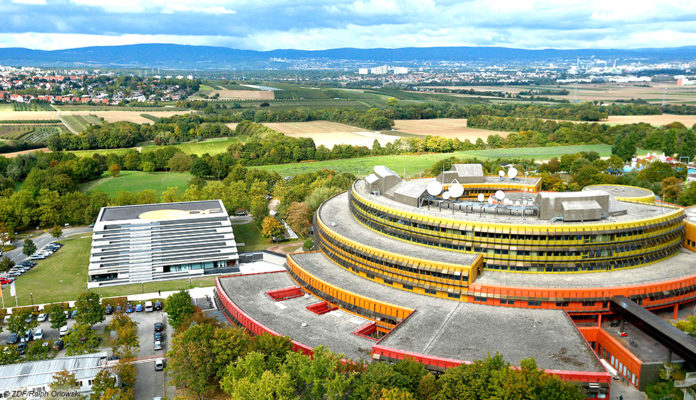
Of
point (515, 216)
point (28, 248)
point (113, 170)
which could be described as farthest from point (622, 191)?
point (113, 170)

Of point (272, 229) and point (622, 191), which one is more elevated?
point (622, 191)

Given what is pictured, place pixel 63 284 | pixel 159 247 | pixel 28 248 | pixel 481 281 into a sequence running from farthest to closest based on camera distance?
1. pixel 28 248
2. pixel 159 247
3. pixel 63 284
4. pixel 481 281

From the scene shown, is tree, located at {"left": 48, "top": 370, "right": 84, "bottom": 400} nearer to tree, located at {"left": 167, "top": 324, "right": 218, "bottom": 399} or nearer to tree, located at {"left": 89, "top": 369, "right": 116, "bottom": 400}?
tree, located at {"left": 89, "top": 369, "right": 116, "bottom": 400}

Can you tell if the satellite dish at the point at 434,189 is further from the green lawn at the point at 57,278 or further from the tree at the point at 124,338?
the green lawn at the point at 57,278

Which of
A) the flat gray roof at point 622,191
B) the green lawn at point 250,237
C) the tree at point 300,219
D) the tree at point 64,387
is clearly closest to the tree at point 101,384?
the tree at point 64,387

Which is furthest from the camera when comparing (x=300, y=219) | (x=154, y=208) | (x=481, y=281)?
(x=154, y=208)

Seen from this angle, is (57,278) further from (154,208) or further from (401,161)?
(401,161)

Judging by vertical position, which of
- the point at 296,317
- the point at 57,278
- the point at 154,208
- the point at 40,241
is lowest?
the point at 57,278

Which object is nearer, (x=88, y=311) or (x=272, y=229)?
(x=88, y=311)
